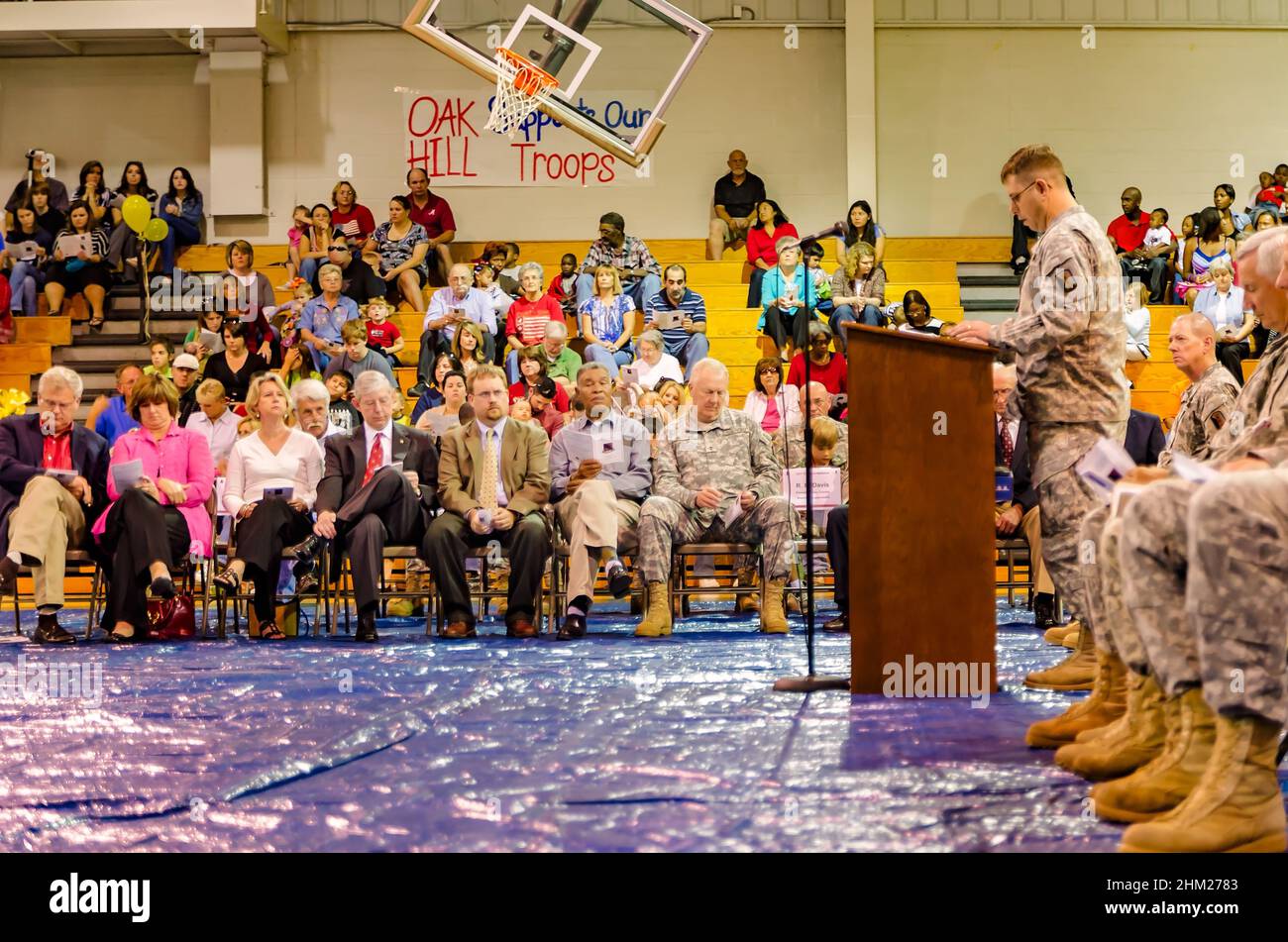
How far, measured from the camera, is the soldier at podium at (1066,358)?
403 centimetres

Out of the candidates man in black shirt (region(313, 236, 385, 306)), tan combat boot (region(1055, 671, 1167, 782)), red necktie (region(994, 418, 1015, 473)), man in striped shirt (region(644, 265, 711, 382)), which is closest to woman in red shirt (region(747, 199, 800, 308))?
man in striped shirt (region(644, 265, 711, 382))

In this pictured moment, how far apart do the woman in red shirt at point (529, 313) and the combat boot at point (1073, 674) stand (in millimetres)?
6424

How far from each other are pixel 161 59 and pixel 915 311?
8902 mm

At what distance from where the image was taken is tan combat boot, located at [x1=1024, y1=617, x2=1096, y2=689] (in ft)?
13.7

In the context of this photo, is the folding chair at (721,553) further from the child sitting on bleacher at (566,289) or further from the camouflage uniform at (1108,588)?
the child sitting on bleacher at (566,289)

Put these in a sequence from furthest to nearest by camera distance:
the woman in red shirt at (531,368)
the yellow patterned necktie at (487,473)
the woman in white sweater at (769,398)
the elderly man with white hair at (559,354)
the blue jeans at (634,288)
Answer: the blue jeans at (634,288) → the elderly man with white hair at (559,354) → the woman in red shirt at (531,368) → the woman in white sweater at (769,398) → the yellow patterned necktie at (487,473)

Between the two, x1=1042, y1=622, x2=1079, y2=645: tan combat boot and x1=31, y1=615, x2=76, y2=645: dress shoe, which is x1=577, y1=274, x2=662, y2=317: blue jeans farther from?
x1=1042, y1=622, x2=1079, y2=645: tan combat boot

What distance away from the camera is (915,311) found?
33.6ft

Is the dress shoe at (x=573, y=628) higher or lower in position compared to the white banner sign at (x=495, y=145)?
lower

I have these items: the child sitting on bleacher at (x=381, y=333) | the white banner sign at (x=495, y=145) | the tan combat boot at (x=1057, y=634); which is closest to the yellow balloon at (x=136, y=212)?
the white banner sign at (x=495, y=145)

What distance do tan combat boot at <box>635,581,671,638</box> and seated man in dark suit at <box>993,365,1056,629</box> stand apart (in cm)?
160

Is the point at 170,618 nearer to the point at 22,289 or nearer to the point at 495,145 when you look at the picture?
the point at 22,289
